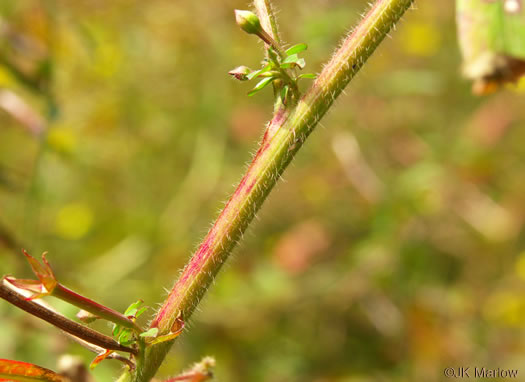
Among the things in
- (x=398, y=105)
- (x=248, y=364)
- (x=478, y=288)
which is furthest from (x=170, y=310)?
(x=398, y=105)

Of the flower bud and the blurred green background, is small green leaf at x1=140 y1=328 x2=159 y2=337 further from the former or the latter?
the blurred green background

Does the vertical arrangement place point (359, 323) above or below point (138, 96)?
below

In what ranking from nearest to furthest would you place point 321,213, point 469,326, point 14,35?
1. point 14,35
2. point 469,326
3. point 321,213

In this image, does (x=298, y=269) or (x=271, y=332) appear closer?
(x=271, y=332)

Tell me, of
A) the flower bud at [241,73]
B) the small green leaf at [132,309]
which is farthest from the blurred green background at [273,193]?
the flower bud at [241,73]

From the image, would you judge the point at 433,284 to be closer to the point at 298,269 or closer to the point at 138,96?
the point at 298,269

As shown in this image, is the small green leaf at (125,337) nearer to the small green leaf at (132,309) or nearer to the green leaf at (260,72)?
the small green leaf at (132,309)
